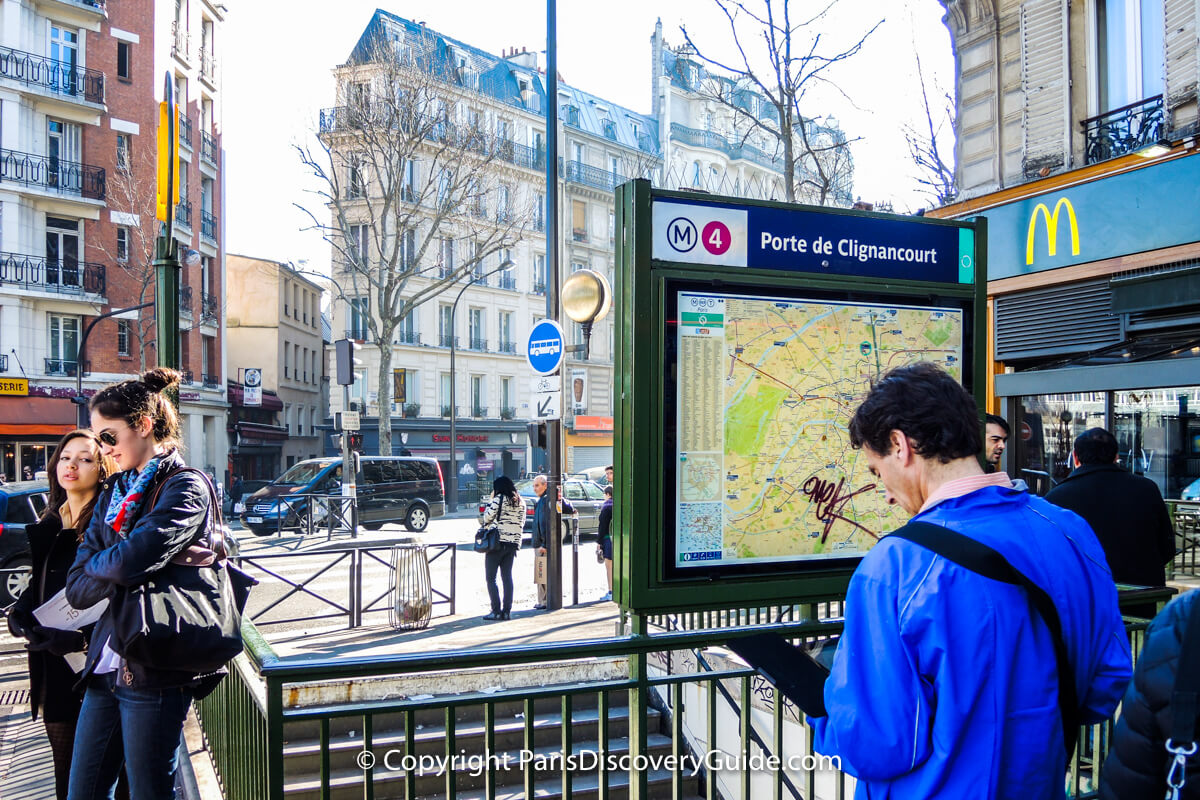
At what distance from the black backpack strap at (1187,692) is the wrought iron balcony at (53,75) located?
35.5 metres

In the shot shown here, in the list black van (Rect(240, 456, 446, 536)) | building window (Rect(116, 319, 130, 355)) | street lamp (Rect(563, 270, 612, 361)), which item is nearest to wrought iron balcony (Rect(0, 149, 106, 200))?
building window (Rect(116, 319, 130, 355))

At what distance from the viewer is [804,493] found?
3.54 meters

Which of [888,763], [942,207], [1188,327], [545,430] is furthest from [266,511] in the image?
[888,763]

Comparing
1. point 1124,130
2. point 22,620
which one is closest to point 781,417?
point 22,620

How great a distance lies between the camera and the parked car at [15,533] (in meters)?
10.7

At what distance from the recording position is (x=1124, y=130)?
9.98m

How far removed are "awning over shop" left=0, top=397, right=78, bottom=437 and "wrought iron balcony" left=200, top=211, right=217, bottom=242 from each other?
399 inches

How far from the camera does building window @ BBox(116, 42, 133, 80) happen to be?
108ft

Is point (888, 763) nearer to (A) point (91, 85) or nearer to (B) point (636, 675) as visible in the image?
(B) point (636, 675)

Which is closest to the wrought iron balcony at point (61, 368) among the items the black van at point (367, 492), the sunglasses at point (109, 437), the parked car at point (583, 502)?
the black van at point (367, 492)

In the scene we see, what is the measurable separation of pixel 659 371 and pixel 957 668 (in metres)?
1.70

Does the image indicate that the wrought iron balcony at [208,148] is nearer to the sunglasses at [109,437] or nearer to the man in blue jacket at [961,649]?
the sunglasses at [109,437]

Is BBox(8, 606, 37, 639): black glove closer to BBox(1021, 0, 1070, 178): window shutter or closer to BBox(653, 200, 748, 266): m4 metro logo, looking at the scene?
BBox(653, 200, 748, 266): m4 metro logo

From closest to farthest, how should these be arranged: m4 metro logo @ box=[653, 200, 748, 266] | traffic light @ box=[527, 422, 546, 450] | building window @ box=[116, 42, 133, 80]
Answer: m4 metro logo @ box=[653, 200, 748, 266] → traffic light @ box=[527, 422, 546, 450] → building window @ box=[116, 42, 133, 80]
